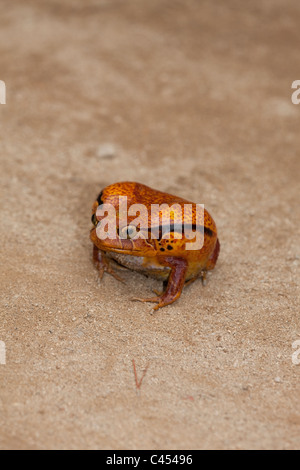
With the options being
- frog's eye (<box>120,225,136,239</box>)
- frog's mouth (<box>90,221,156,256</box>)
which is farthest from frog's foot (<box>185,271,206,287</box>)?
frog's eye (<box>120,225,136,239</box>)

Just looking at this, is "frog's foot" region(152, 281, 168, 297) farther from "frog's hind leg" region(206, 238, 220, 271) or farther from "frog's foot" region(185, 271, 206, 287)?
"frog's hind leg" region(206, 238, 220, 271)

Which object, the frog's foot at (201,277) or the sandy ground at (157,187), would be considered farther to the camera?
the frog's foot at (201,277)

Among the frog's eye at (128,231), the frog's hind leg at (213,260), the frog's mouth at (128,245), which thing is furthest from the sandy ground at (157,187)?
the frog's eye at (128,231)

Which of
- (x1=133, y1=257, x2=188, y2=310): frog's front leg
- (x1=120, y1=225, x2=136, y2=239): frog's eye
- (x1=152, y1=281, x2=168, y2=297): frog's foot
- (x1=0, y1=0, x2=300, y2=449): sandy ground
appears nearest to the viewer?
(x1=0, y1=0, x2=300, y2=449): sandy ground

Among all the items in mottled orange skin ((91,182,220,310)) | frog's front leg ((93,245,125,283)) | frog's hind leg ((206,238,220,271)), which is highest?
mottled orange skin ((91,182,220,310))

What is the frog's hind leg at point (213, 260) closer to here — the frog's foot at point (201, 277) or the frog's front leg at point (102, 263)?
the frog's foot at point (201, 277)

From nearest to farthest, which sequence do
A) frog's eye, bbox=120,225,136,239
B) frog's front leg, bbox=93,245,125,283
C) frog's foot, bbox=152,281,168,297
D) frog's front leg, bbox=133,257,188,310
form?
frog's eye, bbox=120,225,136,239
frog's front leg, bbox=133,257,188,310
frog's foot, bbox=152,281,168,297
frog's front leg, bbox=93,245,125,283
